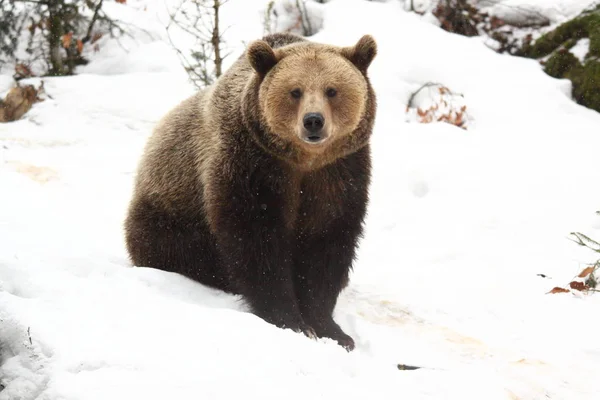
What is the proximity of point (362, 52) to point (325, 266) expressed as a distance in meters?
1.42

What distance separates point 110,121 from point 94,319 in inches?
247

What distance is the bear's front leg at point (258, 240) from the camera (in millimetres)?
4293

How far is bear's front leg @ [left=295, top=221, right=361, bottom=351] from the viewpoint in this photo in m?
4.53

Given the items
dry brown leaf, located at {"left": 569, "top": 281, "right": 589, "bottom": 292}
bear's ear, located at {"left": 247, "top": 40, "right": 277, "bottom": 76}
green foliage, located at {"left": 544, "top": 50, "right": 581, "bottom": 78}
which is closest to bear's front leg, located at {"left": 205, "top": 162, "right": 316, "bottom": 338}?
bear's ear, located at {"left": 247, "top": 40, "right": 277, "bottom": 76}

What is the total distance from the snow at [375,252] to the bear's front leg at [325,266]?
10.2 inches

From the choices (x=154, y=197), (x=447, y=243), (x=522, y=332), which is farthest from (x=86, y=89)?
(x=522, y=332)

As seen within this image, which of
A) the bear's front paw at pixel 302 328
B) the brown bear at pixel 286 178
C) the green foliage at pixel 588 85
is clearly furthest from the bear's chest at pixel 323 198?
the green foliage at pixel 588 85

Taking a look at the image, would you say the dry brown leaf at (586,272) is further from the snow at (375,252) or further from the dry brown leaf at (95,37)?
the dry brown leaf at (95,37)

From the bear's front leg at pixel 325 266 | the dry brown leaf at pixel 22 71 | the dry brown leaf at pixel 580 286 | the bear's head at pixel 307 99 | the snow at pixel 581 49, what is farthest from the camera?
the dry brown leaf at pixel 22 71

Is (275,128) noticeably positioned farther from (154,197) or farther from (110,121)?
(110,121)

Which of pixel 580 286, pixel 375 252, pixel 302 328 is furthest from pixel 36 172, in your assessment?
pixel 580 286

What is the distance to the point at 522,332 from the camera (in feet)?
15.3

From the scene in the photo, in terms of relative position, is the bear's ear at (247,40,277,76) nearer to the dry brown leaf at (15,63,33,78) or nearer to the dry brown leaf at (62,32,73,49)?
the dry brown leaf at (62,32,73,49)

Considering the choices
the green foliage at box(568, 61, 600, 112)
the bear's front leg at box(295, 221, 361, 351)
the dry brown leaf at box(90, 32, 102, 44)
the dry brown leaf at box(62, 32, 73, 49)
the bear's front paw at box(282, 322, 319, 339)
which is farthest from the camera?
the dry brown leaf at box(90, 32, 102, 44)
